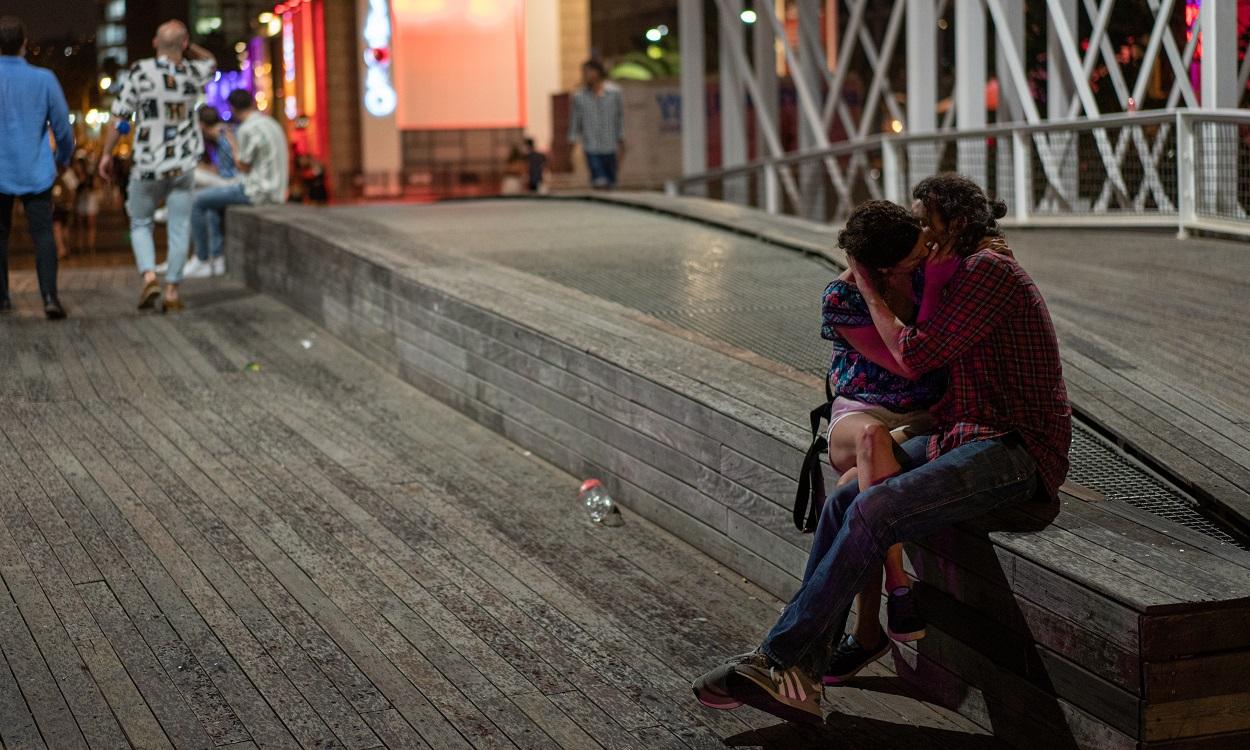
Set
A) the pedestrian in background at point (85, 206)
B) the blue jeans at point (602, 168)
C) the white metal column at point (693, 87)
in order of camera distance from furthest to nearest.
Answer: the pedestrian in background at point (85, 206)
the white metal column at point (693, 87)
the blue jeans at point (602, 168)

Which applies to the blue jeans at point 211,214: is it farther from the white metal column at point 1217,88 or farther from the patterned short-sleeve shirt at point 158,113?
the white metal column at point 1217,88

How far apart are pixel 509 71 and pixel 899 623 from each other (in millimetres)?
33954

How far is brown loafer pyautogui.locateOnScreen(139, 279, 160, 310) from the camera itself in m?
10.1

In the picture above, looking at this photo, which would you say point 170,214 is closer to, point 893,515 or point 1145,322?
point 1145,322


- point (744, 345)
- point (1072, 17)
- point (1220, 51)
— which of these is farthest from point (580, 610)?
point (1072, 17)

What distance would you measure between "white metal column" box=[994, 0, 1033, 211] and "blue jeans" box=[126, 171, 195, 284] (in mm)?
7261

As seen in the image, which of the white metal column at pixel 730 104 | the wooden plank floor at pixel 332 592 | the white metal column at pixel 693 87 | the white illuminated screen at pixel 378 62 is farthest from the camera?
the white illuminated screen at pixel 378 62

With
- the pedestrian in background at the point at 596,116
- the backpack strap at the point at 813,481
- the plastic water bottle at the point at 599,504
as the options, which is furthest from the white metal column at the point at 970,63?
the backpack strap at the point at 813,481

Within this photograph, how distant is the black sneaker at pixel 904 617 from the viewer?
440 cm

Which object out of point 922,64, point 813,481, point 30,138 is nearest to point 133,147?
point 30,138

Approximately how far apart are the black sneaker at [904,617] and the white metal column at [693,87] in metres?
15.7

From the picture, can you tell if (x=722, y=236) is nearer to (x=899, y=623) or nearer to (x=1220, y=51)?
(x=1220, y=51)

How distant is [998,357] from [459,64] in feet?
111

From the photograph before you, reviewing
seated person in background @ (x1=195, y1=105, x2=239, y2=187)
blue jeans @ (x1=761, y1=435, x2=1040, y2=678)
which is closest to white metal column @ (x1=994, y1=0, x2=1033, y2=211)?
seated person in background @ (x1=195, y1=105, x2=239, y2=187)
